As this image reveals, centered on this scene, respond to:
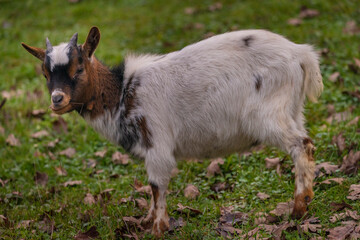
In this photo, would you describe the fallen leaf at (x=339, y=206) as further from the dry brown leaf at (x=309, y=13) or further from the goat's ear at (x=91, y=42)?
the dry brown leaf at (x=309, y=13)

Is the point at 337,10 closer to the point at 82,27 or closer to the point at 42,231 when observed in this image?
the point at 82,27

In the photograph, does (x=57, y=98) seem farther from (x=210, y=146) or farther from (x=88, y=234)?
(x=210, y=146)

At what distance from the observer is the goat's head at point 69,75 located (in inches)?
171

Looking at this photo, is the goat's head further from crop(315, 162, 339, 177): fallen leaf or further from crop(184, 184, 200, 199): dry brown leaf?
crop(315, 162, 339, 177): fallen leaf

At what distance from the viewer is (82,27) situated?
9.70 metres

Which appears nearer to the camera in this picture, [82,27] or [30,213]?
[30,213]

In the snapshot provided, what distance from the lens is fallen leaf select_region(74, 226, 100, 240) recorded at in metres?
4.42

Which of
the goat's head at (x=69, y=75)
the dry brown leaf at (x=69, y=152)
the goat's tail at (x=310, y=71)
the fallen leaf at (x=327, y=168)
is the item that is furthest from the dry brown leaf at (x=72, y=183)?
the goat's tail at (x=310, y=71)

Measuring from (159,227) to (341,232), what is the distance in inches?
59.2

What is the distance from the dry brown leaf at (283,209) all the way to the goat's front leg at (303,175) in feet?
0.32

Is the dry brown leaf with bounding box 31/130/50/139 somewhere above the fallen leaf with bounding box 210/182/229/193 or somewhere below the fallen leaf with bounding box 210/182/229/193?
above

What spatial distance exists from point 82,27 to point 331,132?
5749 millimetres

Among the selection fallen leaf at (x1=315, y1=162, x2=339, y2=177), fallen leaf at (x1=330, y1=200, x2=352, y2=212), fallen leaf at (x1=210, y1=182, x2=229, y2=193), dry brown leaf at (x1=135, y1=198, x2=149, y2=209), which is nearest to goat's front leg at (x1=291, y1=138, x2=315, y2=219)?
fallen leaf at (x1=330, y1=200, x2=352, y2=212)

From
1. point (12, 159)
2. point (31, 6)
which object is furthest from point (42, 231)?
point (31, 6)
